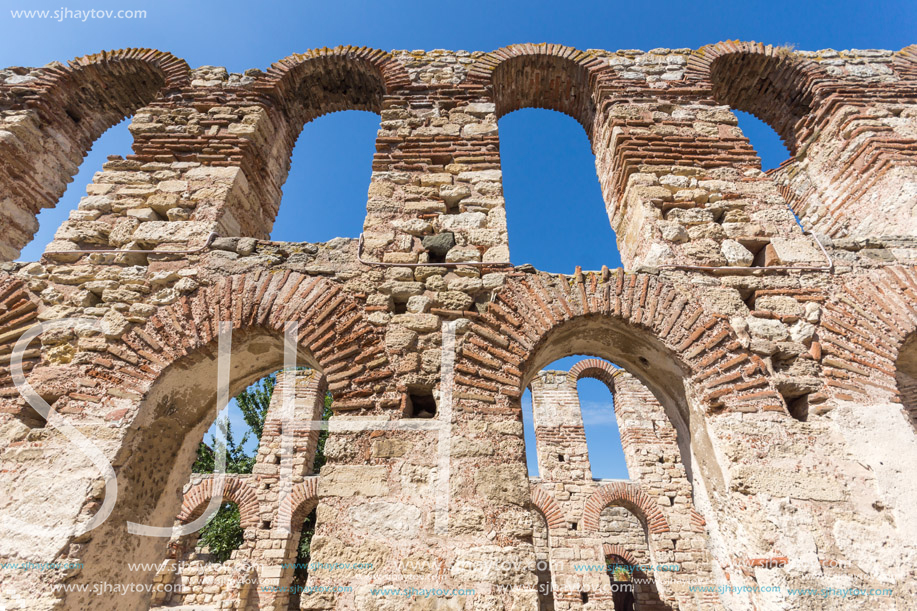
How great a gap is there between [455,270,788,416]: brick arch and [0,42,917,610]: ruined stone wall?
0.07 ft

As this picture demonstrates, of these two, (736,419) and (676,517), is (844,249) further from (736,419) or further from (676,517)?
(676,517)

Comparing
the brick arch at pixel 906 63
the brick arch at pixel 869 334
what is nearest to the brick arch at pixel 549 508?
the brick arch at pixel 869 334

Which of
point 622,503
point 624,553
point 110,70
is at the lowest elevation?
point 624,553

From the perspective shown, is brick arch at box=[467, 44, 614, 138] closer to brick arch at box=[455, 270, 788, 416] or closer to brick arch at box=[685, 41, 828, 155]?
brick arch at box=[685, 41, 828, 155]

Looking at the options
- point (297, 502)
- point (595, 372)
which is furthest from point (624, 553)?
point (297, 502)

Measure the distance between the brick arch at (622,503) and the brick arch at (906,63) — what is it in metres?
7.05

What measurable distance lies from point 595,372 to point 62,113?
977 cm

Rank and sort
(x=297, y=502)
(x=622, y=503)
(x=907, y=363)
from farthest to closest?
(x=622, y=503) < (x=297, y=502) < (x=907, y=363)

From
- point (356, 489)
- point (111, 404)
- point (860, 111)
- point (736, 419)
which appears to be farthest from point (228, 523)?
point (860, 111)

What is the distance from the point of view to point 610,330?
352 cm

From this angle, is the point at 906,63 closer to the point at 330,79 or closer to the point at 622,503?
the point at 330,79

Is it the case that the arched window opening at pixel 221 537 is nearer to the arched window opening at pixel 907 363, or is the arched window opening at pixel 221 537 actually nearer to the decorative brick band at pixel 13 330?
the decorative brick band at pixel 13 330

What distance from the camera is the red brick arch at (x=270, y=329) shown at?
121 inches

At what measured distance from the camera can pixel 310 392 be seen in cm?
833
